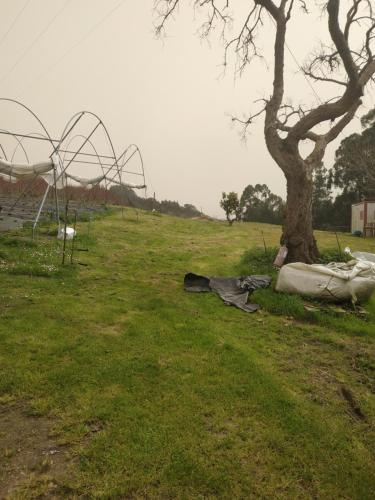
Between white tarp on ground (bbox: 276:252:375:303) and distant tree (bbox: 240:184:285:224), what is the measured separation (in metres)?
27.5

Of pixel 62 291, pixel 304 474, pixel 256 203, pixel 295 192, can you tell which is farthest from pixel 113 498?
pixel 256 203

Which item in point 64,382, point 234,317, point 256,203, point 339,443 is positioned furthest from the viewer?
point 256,203

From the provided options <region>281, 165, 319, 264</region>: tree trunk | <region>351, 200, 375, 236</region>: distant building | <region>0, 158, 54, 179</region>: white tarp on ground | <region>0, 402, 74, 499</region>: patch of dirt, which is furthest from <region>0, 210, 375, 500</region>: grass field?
<region>351, 200, 375, 236</region>: distant building

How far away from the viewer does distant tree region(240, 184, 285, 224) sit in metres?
32.9

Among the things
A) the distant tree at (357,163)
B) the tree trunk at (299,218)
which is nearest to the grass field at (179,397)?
the tree trunk at (299,218)

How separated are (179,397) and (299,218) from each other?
5.37 meters

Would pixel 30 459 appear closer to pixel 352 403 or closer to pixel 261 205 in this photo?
pixel 352 403

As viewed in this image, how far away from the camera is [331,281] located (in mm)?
5176

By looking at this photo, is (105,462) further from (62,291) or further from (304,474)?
(62,291)

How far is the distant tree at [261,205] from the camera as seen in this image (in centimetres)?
3293

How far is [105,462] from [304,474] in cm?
120

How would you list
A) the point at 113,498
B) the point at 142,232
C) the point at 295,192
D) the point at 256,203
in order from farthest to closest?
the point at 256,203 → the point at 142,232 → the point at 295,192 → the point at 113,498

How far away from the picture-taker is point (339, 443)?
2.36 metres

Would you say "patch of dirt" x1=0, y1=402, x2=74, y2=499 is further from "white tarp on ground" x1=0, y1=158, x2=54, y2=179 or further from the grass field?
"white tarp on ground" x1=0, y1=158, x2=54, y2=179
